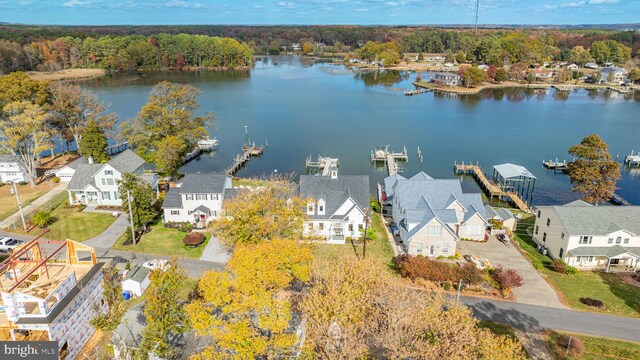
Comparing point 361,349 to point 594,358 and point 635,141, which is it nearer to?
point 594,358

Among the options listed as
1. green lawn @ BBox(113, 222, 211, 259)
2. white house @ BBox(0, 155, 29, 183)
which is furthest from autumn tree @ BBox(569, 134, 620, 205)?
white house @ BBox(0, 155, 29, 183)

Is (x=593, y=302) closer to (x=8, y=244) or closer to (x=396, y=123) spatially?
(x=8, y=244)

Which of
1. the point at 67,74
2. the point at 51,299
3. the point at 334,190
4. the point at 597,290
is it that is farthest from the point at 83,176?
the point at 67,74

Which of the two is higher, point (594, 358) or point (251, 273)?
point (251, 273)

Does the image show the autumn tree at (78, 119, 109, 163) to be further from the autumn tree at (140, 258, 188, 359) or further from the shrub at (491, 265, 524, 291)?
the shrub at (491, 265, 524, 291)

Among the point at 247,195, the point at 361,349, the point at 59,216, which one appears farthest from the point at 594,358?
the point at 59,216
